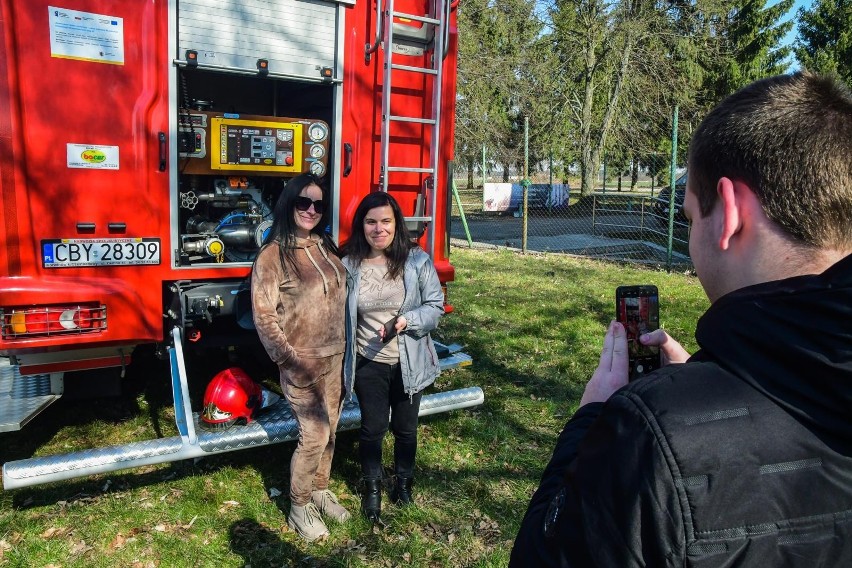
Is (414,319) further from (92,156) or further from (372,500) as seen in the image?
(92,156)

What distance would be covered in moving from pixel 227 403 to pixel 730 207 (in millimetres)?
3563

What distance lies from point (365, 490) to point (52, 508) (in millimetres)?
1777

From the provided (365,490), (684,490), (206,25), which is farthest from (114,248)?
(684,490)

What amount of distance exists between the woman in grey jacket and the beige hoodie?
0.27 feet

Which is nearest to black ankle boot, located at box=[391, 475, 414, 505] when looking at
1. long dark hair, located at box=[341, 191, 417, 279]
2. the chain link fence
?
long dark hair, located at box=[341, 191, 417, 279]

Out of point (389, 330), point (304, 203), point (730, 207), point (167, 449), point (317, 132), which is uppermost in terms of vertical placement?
point (317, 132)

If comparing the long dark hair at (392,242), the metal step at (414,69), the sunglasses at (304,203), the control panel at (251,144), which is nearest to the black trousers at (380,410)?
the long dark hair at (392,242)

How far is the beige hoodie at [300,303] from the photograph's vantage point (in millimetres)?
3441

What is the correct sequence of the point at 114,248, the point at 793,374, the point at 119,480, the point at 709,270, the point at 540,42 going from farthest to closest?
the point at 540,42 → the point at 119,480 → the point at 114,248 → the point at 709,270 → the point at 793,374

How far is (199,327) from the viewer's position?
14.7 ft

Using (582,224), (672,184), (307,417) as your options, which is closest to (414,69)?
(307,417)

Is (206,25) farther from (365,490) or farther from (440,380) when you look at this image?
(440,380)

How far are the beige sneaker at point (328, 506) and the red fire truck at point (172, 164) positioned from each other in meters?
0.39

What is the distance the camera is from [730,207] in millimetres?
994
